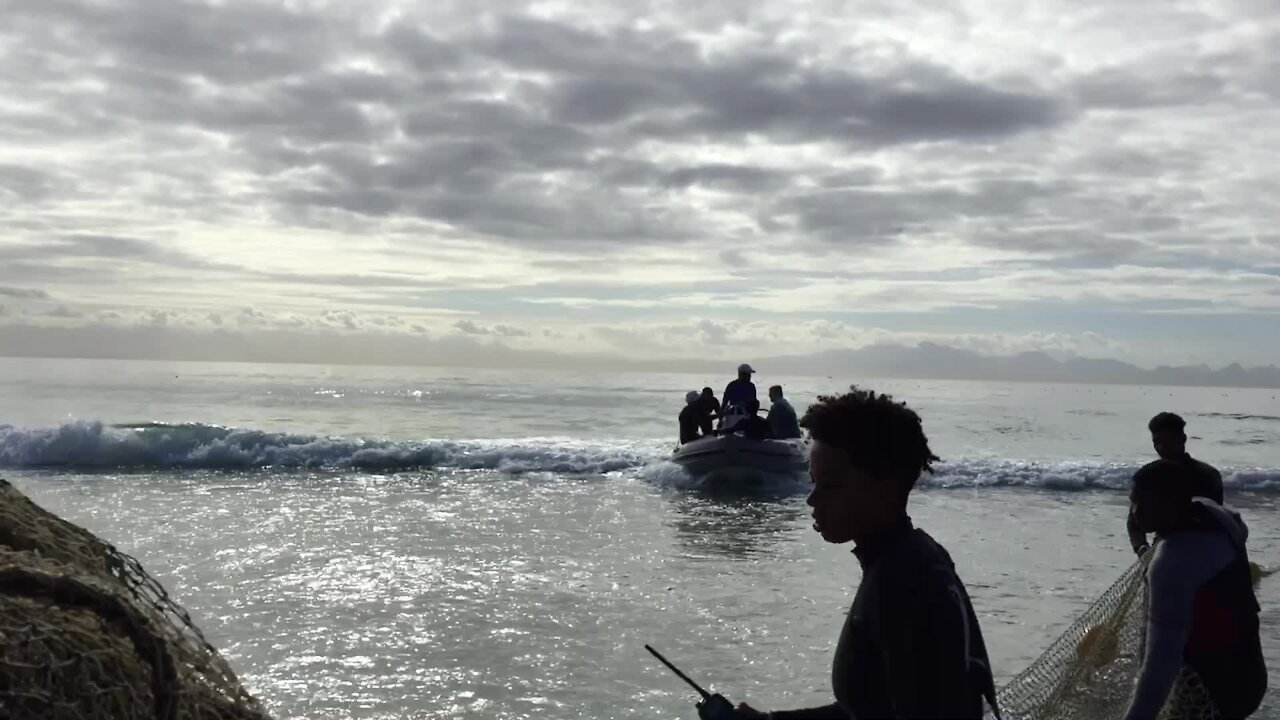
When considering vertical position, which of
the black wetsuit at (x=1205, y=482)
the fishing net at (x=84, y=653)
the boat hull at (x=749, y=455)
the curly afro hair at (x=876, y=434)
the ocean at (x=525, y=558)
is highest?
the curly afro hair at (x=876, y=434)

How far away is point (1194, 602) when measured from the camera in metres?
3.68

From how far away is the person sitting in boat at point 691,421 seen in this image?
21.4m

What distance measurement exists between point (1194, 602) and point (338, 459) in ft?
79.5

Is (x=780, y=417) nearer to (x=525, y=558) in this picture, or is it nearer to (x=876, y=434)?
(x=525, y=558)

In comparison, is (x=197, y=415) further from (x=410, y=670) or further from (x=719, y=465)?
(x=410, y=670)

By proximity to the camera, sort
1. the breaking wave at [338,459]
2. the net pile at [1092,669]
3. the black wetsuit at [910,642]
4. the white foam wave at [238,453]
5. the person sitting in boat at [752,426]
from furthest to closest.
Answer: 1. the white foam wave at [238,453]
2. the breaking wave at [338,459]
3. the person sitting in boat at [752,426]
4. the net pile at [1092,669]
5. the black wetsuit at [910,642]

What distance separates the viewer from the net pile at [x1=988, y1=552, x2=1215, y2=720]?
16.0ft

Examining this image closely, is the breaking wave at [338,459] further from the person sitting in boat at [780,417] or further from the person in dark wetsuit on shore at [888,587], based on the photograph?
the person in dark wetsuit on shore at [888,587]

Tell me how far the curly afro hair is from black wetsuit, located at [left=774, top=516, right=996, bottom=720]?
5.8 inches

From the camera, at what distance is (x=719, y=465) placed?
66.8 feet

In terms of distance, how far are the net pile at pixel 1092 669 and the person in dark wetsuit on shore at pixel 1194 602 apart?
30.4 inches

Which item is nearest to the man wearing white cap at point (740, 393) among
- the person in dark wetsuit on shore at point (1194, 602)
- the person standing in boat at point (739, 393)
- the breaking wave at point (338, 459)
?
the person standing in boat at point (739, 393)

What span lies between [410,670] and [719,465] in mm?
12859

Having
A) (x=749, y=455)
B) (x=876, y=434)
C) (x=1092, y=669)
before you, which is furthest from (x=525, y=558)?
(x=876, y=434)
